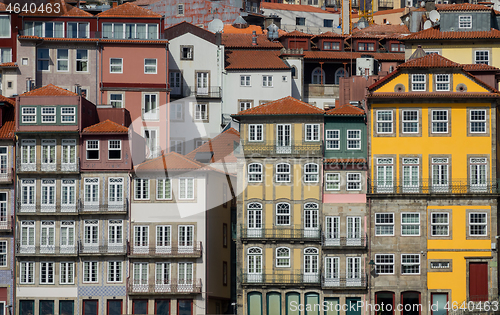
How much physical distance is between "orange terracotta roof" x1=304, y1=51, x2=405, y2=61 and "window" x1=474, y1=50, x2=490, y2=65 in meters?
8.81

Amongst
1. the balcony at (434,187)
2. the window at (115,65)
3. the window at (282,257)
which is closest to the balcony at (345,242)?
the window at (282,257)

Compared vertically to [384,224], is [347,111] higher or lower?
higher

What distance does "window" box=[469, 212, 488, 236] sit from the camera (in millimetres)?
71875

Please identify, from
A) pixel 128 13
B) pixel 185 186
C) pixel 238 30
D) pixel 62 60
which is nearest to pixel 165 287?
pixel 185 186

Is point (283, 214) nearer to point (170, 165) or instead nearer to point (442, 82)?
point (170, 165)

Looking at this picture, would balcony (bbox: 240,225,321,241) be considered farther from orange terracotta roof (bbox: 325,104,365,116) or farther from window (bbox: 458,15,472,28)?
window (bbox: 458,15,472,28)

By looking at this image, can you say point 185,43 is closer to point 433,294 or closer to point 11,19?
point 11,19

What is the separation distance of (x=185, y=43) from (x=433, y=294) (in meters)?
33.2

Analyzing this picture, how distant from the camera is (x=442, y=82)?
7412 cm

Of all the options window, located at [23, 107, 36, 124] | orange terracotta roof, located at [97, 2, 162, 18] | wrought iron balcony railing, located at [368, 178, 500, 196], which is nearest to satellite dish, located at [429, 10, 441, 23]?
orange terracotta roof, located at [97, 2, 162, 18]

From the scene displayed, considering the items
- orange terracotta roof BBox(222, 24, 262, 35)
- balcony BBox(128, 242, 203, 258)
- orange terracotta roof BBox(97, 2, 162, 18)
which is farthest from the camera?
orange terracotta roof BBox(222, 24, 262, 35)

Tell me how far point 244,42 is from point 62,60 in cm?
1854

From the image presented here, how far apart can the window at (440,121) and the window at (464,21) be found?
60.2 ft

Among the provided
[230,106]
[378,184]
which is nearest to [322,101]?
[230,106]
